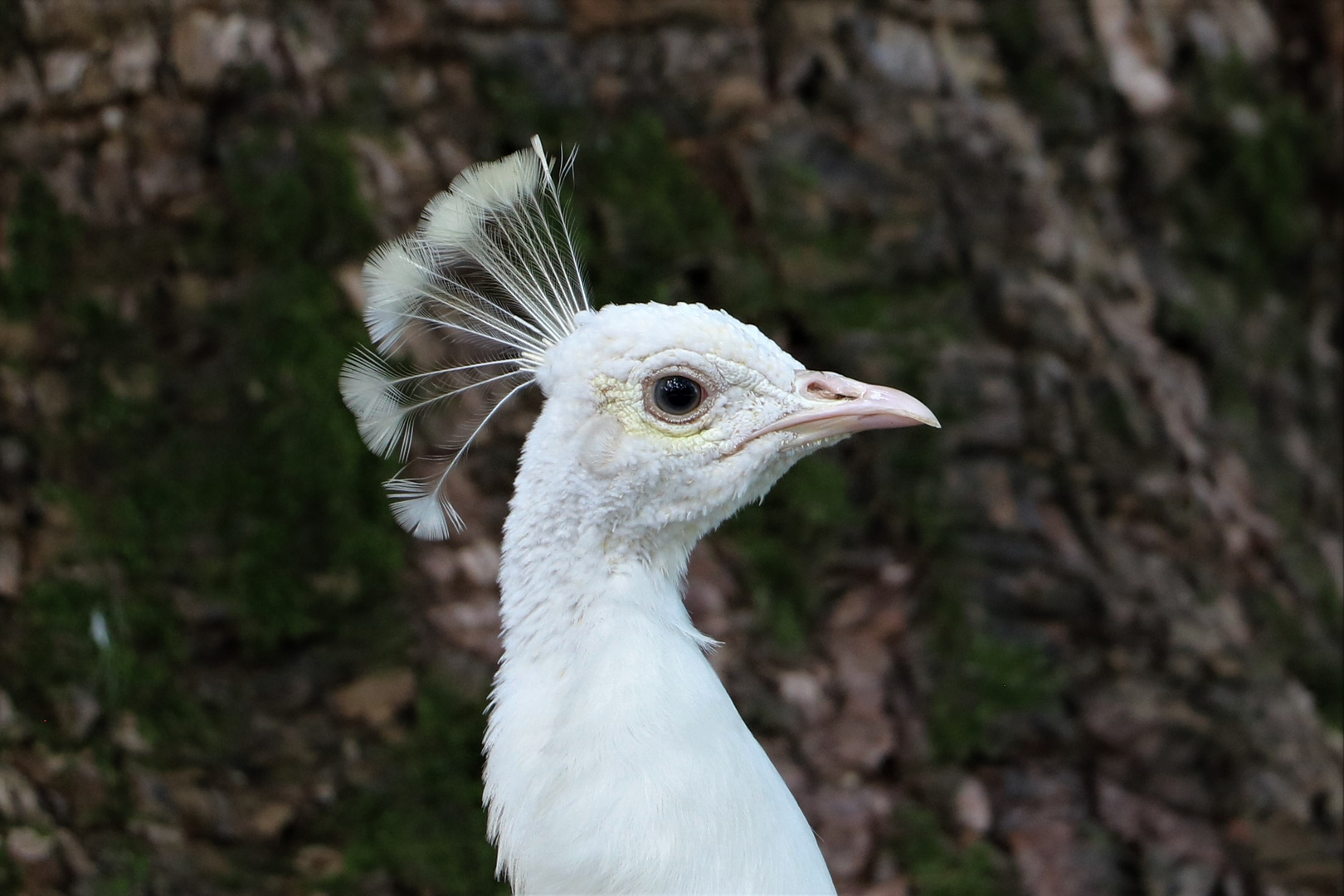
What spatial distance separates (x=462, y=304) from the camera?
2.21 metres

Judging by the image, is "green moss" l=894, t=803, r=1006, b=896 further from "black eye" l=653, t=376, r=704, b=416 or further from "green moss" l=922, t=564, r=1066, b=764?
"black eye" l=653, t=376, r=704, b=416

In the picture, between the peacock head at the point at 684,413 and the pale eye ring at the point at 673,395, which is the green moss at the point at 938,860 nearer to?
the peacock head at the point at 684,413

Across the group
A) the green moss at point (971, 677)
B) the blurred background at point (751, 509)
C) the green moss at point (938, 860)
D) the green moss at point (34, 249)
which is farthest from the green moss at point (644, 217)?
the green moss at point (938, 860)

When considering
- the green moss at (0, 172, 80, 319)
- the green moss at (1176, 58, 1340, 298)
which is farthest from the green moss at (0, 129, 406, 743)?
the green moss at (1176, 58, 1340, 298)

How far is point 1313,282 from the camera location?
203 inches

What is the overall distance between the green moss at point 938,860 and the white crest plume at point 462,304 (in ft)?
7.28

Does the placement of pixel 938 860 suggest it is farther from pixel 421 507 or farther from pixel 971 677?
pixel 421 507

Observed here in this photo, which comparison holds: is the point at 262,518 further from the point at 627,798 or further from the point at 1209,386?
the point at 1209,386

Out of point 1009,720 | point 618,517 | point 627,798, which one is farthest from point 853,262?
point 627,798

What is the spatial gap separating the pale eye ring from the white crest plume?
0.92 ft

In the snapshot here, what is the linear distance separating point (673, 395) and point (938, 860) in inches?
95.9

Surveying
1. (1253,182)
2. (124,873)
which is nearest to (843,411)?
(124,873)

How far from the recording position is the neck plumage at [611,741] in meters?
1.89

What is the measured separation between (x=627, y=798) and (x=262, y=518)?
6.97ft
